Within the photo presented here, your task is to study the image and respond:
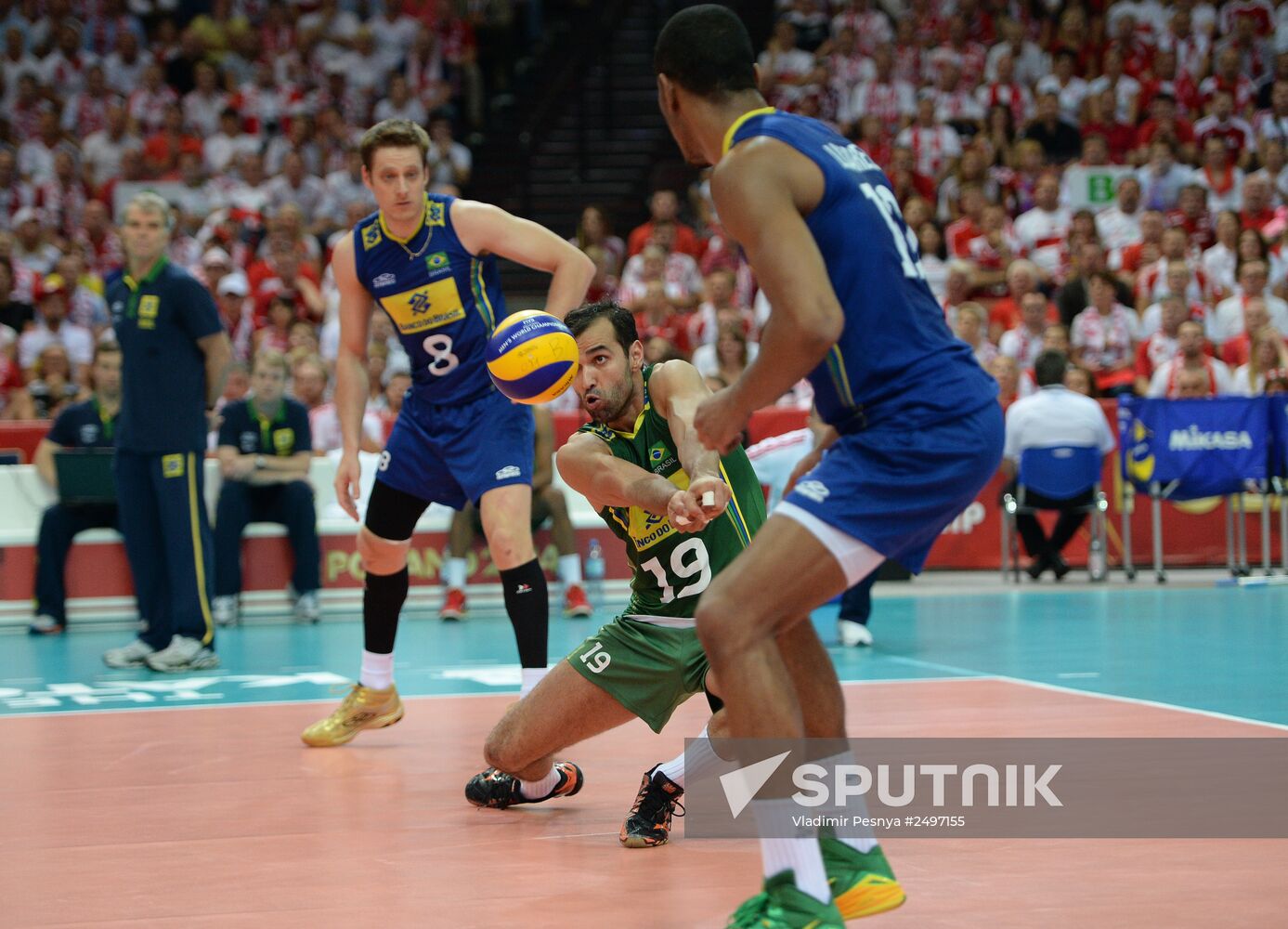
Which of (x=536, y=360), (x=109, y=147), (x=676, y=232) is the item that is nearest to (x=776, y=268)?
(x=536, y=360)

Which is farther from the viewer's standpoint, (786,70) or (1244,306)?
(786,70)

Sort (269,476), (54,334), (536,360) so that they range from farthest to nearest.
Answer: (54,334) < (269,476) < (536,360)

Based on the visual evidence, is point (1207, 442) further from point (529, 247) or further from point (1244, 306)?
point (529, 247)

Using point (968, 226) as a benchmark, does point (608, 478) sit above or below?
below

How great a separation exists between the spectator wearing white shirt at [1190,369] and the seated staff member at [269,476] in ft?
24.4

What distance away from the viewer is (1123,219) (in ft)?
55.3

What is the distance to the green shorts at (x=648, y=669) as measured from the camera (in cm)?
491

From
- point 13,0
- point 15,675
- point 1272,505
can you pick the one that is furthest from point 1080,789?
point 13,0

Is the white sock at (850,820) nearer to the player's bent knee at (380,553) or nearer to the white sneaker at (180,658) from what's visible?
the player's bent knee at (380,553)

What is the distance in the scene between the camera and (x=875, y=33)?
19484mm

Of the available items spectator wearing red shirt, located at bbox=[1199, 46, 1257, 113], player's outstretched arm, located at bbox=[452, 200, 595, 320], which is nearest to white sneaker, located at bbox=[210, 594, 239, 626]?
player's outstretched arm, located at bbox=[452, 200, 595, 320]

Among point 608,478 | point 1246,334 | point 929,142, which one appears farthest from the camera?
point 929,142

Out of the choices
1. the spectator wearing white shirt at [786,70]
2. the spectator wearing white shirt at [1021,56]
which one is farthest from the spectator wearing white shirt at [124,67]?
the spectator wearing white shirt at [1021,56]

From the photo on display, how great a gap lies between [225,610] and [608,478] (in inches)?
296
